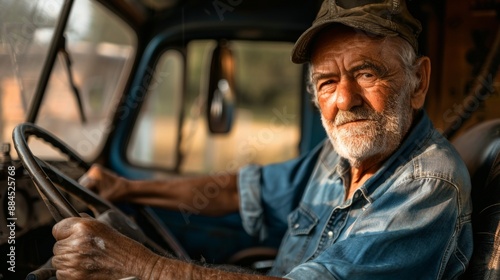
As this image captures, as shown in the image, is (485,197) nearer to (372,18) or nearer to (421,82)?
(421,82)

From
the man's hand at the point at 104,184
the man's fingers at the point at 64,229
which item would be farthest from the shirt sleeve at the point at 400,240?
the man's hand at the point at 104,184

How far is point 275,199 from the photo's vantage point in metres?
2.56

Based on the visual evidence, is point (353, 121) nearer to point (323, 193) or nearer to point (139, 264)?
point (323, 193)

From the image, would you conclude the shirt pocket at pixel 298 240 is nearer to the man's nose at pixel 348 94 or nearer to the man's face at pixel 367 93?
the man's face at pixel 367 93

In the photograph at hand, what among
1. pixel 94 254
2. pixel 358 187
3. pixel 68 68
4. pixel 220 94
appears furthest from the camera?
pixel 220 94

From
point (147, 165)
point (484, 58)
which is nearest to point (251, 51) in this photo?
point (147, 165)

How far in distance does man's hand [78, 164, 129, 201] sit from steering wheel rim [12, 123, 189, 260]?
0.08m

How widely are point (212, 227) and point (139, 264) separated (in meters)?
1.90

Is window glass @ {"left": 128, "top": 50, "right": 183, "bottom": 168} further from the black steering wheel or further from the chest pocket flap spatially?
the chest pocket flap

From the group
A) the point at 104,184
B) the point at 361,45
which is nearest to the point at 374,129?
the point at 361,45

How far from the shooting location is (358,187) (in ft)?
6.64

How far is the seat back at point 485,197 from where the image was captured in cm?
177

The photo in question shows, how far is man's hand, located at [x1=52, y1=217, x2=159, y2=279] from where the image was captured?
161cm

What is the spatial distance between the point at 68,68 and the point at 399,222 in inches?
73.3
